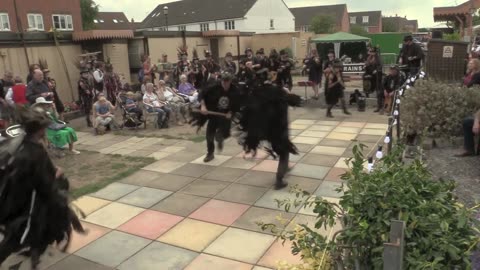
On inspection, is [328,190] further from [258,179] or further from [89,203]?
[89,203]

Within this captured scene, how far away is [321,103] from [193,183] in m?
8.03

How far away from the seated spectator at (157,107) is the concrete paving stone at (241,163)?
3.72 m

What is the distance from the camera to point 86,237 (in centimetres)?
477

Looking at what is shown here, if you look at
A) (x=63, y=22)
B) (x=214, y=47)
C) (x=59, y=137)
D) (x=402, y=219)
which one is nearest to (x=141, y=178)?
(x=59, y=137)

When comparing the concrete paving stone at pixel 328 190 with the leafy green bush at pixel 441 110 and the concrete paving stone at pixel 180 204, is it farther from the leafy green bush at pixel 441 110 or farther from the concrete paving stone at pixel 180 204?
the leafy green bush at pixel 441 110

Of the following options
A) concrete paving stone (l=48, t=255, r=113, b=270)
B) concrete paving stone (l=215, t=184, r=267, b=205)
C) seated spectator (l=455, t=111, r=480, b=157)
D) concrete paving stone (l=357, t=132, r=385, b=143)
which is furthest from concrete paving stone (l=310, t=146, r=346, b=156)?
concrete paving stone (l=48, t=255, r=113, b=270)

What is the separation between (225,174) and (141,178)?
1.41 m

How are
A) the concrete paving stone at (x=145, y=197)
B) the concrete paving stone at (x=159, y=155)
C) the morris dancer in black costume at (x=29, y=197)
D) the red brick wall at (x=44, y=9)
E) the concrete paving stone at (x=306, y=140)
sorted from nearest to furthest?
1. the morris dancer in black costume at (x=29, y=197)
2. the concrete paving stone at (x=145, y=197)
3. the concrete paving stone at (x=159, y=155)
4. the concrete paving stone at (x=306, y=140)
5. the red brick wall at (x=44, y=9)

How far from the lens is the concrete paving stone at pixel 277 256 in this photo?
13.3ft

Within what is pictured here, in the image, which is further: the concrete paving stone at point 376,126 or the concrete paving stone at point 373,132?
the concrete paving stone at point 376,126

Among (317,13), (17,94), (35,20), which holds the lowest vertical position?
(17,94)

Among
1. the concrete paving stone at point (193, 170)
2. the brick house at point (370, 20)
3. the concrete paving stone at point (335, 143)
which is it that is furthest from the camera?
the brick house at point (370, 20)

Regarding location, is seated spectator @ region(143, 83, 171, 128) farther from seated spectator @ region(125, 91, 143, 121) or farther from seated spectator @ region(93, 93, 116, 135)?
seated spectator @ region(93, 93, 116, 135)

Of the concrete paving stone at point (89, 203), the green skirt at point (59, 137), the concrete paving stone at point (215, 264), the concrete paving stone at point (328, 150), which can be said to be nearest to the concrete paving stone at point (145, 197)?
the concrete paving stone at point (89, 203)
